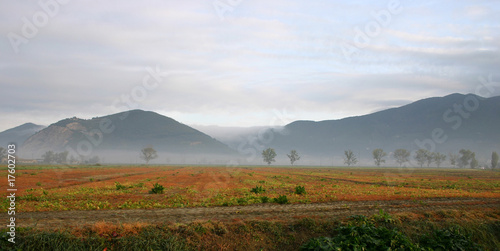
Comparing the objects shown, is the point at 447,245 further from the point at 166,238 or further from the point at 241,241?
the point at 166,238

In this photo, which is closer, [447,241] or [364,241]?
[364,241]

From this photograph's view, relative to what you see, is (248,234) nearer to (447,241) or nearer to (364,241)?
(364,241)

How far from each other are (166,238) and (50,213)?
33.2 feet

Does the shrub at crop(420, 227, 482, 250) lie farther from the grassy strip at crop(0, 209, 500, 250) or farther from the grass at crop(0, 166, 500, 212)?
the grass at crop(0, 166, 500, 212)

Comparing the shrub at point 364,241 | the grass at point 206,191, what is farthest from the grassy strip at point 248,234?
the grass at point 206,191

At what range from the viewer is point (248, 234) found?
12891 mm

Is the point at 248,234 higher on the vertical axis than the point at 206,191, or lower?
higher

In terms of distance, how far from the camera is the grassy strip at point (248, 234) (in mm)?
11383

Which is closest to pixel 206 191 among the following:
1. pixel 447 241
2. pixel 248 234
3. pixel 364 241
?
pixel 248 234

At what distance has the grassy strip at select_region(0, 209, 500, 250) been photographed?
37.3ft

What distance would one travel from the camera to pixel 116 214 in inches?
683

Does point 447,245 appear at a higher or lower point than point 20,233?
lower

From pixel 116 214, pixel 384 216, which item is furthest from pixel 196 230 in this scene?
Answer: pixel 384 216

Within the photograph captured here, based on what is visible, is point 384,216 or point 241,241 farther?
point 384,216
